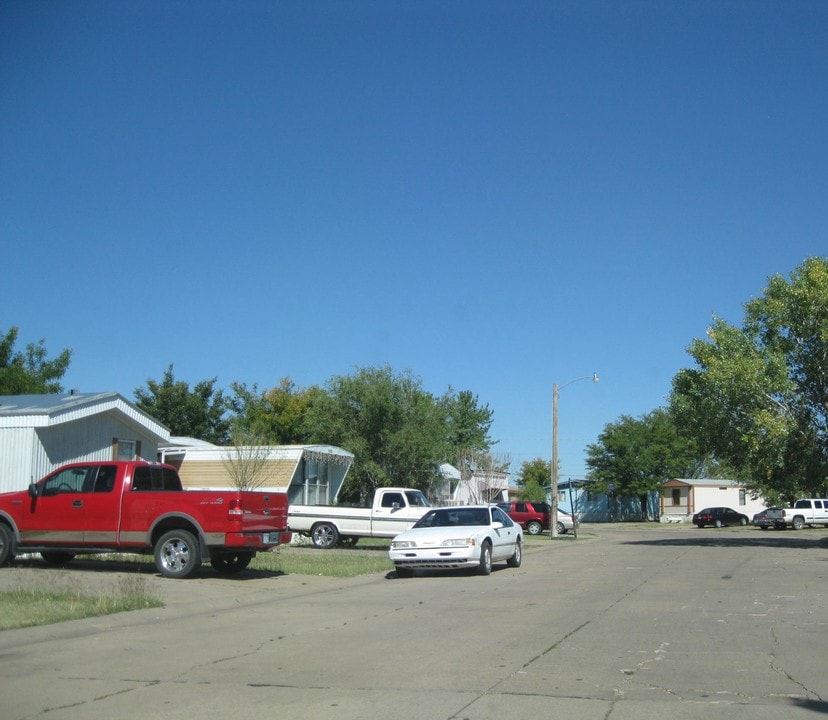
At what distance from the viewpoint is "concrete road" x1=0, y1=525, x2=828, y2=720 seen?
7.36 meters

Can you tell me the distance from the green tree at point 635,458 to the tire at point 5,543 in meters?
57.8

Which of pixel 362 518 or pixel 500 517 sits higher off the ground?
pixel 500 517

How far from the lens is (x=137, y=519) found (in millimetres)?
16828

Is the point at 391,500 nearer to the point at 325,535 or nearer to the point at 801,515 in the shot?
the point at 325,535

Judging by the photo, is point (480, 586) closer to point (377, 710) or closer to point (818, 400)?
point (377, 710)

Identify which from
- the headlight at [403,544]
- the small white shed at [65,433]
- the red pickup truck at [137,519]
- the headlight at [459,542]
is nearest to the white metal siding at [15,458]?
the small white shed at [65,433]

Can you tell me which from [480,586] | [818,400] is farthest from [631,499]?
[480,586]

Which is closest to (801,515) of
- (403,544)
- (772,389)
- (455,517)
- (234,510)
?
(772,389)

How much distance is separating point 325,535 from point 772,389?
617 inches

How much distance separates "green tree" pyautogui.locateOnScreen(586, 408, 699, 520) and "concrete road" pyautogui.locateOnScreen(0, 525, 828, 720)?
179ft

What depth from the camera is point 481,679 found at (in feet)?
27.2

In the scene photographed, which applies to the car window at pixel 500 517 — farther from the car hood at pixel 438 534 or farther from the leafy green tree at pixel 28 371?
the leafy green tree at pixel 28 371

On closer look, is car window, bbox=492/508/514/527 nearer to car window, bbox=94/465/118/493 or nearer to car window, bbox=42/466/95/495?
car window, bbox=94/465/118/493

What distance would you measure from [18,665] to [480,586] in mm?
9767
